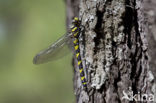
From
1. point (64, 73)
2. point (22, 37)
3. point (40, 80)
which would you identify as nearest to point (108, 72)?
point (64, 73)

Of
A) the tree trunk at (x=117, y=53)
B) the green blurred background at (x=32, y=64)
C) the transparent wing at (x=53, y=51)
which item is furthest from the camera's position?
the green blurred background at (x=32, y=64)

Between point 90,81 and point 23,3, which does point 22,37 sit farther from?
point 90,81

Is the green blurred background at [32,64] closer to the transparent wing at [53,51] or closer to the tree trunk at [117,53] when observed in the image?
the transparent wing at [53,51]

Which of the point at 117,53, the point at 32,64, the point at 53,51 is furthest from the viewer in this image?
the point at 32,64

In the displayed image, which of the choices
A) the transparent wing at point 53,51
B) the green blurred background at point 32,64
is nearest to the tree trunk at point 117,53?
the transparent wing at point 53,51

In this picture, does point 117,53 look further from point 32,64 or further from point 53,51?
point 32,64

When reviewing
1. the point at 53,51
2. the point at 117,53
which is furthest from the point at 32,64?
the point at 117,53

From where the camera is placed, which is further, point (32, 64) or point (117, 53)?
point (32, 64)
